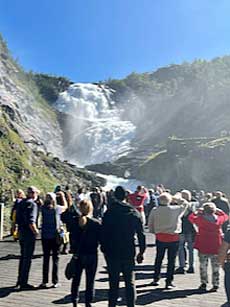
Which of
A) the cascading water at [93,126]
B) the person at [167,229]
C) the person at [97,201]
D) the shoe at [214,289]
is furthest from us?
the cascading water at [93,126]

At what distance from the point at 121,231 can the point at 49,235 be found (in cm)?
253

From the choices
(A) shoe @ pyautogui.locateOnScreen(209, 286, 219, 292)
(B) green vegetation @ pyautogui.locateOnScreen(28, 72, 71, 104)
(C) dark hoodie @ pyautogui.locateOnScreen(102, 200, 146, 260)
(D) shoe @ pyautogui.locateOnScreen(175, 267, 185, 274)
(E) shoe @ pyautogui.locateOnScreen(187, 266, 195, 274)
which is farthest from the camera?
(B) green vegetation @ pyautogui.locateOnScreen(28, 72, 71, 104)

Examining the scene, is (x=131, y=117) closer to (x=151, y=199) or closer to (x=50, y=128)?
(x=50, y=128)

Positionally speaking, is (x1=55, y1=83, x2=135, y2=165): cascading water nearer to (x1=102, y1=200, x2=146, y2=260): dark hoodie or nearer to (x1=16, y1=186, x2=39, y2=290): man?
(x1=16, y1=186, x2=39, y2=290): man

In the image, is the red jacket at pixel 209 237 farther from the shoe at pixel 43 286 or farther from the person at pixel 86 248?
the shoe at pixel 43 286

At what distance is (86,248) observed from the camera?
714 centimetres

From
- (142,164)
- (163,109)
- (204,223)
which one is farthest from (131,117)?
(204,223)

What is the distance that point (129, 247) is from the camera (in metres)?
6.79

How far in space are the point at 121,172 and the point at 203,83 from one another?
33.9 m

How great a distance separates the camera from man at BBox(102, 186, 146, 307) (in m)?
6.76

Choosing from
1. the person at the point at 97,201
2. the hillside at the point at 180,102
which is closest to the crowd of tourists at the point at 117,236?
the person at the point at 97,201

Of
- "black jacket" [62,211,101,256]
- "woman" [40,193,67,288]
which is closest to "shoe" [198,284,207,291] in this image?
"woman" [40,193,67,288]

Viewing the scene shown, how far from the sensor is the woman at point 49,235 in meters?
8.87

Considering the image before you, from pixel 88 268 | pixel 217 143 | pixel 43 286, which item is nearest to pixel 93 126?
pixel 217 143
